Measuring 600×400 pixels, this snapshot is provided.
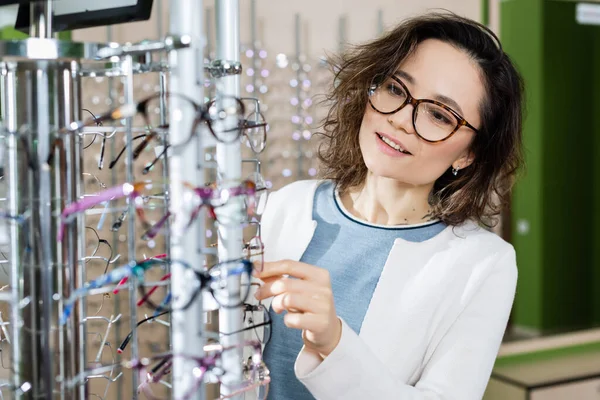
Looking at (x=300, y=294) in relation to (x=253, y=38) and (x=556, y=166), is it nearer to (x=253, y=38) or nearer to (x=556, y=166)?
(x=253, y=38)

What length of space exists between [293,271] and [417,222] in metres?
0.53

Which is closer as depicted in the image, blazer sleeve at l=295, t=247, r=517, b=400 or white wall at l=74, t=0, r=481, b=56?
blazer sleeve at l=295, t=247, r=517, b=400

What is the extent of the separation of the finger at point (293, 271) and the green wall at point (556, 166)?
7.82 ft

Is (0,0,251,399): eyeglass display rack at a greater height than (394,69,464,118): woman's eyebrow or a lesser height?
lesser

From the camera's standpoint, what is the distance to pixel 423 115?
3.84 ft

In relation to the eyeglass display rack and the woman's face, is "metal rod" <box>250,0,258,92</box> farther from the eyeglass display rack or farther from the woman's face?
the eyeglass display rack

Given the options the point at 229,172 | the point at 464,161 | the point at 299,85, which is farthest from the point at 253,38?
the point at 229,172

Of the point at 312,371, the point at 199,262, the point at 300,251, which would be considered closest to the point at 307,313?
the point at 312,371

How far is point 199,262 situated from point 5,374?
67 centimetres

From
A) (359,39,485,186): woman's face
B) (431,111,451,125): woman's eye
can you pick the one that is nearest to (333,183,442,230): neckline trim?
(359,39,485,186): woman's face

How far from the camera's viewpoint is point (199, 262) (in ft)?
1.99

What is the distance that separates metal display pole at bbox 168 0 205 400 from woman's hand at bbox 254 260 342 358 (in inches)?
8.8

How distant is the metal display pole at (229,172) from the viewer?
691 mm

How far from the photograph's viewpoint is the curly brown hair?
1.23 m
